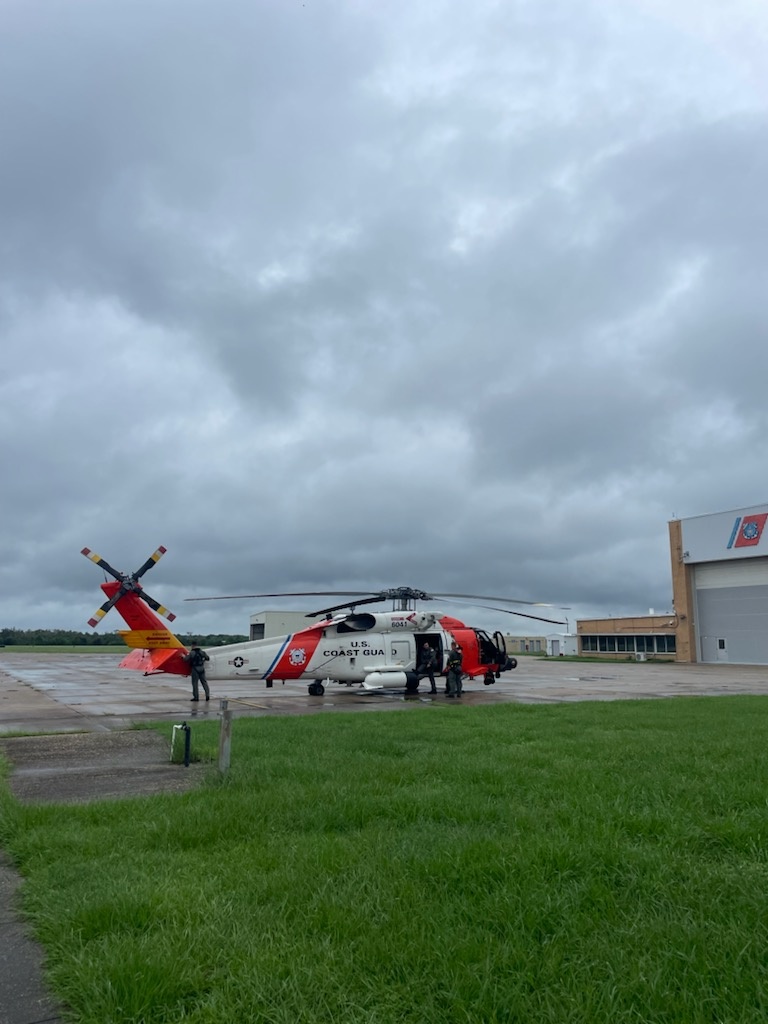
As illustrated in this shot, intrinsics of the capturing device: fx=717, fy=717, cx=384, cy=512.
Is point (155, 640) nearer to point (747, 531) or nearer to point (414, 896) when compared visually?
point (414, 896)

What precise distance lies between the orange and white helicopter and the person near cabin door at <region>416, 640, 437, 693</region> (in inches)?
6.3

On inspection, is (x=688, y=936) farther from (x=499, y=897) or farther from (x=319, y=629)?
(x=319, y=629)

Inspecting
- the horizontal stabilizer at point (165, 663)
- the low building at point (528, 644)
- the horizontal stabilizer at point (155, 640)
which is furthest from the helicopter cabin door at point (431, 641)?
the low building at point (528, 644)

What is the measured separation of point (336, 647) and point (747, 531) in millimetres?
38790

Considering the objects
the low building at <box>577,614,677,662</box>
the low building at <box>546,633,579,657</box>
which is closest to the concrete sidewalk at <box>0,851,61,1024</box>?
the low building at <box>577,614,677,662</box>

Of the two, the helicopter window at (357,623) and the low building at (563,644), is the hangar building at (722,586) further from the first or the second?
the helicopter window at (357,623)

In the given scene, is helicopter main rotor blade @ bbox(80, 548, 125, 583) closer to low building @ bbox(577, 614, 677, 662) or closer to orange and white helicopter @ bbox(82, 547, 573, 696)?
orange and white helicopter @ bbox(82, 547, 573, 696)

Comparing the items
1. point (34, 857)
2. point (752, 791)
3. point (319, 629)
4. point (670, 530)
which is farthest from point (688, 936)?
point (670, 530)

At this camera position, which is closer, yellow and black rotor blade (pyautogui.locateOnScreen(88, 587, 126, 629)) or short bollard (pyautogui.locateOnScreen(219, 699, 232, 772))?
short bollard (pyautogui.locateOnScreen(219, 699, 232, 772))

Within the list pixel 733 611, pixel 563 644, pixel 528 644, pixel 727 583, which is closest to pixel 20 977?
pixel 733 611

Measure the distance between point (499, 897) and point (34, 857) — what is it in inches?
136

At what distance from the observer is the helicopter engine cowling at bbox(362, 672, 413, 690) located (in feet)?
70.1

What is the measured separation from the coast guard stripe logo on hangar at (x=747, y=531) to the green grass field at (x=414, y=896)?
46789 millimetres

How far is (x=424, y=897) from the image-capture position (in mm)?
4059
